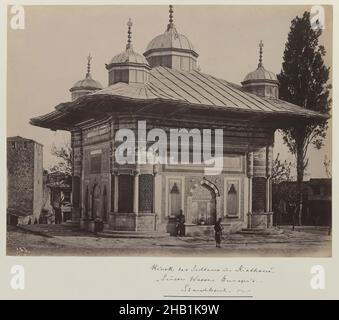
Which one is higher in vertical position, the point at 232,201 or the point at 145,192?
the point at 145,192

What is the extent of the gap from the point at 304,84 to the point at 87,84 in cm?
273

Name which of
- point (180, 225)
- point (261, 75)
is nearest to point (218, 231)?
point (180, 225)

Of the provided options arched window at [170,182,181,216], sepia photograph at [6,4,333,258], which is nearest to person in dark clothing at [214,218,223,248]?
sepia photograph at [6,4,333,258]

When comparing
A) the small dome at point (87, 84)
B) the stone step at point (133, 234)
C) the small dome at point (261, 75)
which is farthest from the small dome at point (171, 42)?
the stone step at point (133, 234)

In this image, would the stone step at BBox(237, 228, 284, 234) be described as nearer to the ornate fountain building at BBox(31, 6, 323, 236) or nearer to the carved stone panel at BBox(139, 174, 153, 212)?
the ornate fountain building at BBox(31, 6, 323, 236)

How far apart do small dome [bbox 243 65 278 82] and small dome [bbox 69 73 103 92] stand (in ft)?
6.19

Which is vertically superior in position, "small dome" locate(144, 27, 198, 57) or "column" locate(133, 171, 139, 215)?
"small dome" locate(144, 27, 198, 57)

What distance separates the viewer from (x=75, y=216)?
8727 mm

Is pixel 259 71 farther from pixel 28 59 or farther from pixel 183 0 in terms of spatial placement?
pixel 28 59

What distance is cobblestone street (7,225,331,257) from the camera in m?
7.59

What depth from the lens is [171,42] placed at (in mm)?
8125

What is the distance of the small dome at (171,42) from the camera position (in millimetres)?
7907

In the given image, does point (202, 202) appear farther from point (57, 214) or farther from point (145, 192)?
point (57, 214)
